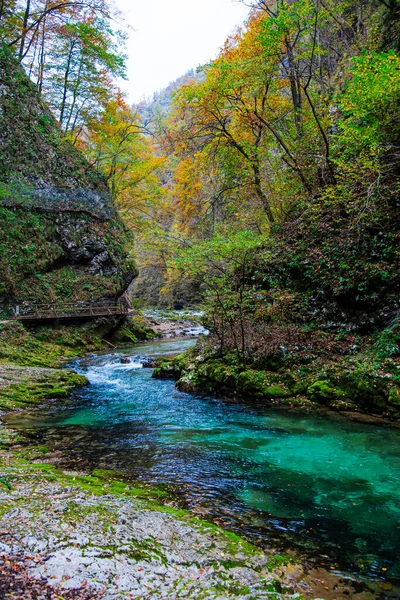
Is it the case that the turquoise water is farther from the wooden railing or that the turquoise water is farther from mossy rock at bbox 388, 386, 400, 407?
the wooden railing

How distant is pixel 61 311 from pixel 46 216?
5521 millimetres

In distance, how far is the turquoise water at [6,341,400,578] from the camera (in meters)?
3.66

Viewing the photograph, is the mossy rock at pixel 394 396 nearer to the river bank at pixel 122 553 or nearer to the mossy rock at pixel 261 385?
the mossy rock at pixel 261 385

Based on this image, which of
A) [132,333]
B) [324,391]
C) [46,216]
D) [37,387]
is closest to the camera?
[324,391]

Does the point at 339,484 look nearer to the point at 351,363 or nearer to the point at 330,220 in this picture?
the point at 351,363

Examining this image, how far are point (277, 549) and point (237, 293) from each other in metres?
7.31

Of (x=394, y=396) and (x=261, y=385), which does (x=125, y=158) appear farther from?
(x=394, y=396)

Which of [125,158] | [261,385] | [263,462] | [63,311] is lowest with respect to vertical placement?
[263,462]

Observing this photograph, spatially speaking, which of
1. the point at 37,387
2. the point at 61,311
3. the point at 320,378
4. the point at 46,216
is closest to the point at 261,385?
the point at 320,378

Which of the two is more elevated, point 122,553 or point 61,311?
point 61,311

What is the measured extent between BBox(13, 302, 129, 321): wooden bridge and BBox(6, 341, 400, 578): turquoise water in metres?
8.42

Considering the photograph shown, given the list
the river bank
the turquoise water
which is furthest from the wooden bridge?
the river bank

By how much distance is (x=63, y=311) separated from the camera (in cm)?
1755

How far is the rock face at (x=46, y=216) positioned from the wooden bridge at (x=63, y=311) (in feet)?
1.45
